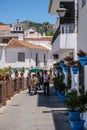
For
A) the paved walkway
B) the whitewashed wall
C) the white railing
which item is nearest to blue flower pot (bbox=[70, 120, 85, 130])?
the paved walkway

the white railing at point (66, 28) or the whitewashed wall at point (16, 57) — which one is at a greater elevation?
the white railing at point (66, 28)

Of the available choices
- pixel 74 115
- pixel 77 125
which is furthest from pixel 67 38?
pixel 77 125

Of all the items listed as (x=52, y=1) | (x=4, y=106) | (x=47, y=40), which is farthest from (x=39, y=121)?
(x=47, y=40)

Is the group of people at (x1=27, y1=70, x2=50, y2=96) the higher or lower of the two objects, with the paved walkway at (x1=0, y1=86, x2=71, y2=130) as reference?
higher

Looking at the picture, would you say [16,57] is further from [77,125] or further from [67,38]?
[77,125]

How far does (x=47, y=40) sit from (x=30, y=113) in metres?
58.7

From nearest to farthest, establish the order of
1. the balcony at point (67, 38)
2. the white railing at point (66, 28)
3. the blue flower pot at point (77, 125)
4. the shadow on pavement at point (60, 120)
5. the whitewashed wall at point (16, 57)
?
the blue flower pot at point (77, 125)
the shadow on pavement at point (60, 120)
the white railing at point (66, 28)
the balcony at point (67, 38)
the whitewashed wall at point (16, 57)

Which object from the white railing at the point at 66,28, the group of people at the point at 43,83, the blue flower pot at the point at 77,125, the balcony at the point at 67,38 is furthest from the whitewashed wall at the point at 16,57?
the blue flower pot at the point at 77,125

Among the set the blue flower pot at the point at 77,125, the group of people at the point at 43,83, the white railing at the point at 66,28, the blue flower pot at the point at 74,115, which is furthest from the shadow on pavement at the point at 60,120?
the group of people at the point at 43,83

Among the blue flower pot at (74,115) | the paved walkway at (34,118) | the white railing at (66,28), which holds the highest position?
the white railing at (66,28)

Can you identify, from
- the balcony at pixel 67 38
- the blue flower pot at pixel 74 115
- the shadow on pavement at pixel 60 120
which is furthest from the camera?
the balcony at pixel 67 38

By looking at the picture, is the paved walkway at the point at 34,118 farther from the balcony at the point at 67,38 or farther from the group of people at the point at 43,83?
the group of people at the point at 43,83

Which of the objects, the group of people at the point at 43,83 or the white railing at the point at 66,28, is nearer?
the white railing at the point at 66,28

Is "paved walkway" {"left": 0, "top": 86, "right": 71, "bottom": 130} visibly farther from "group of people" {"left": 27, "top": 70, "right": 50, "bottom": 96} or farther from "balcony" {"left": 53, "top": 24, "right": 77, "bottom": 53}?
"group of people" {"left": 27, "top": 70, "right": 50, "bottom": 96}
